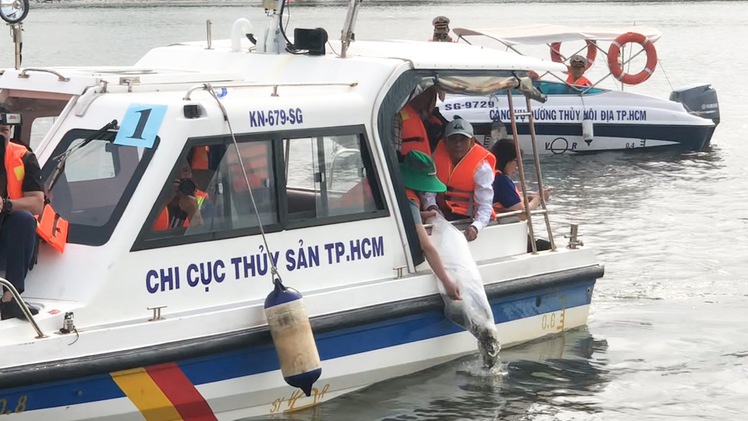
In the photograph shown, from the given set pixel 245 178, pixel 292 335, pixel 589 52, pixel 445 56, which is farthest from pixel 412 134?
pixel 589 52

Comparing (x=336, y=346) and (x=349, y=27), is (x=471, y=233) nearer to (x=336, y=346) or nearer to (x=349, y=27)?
(x=336, y=346)

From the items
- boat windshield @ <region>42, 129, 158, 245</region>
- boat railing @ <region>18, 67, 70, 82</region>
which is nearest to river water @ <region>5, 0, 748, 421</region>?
boat windshield @ <region>42, 129, 158, 245</region>

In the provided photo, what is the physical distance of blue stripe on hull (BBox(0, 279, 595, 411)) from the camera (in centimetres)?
624

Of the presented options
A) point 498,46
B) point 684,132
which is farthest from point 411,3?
point 684,132

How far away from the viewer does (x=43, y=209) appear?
6707 mm

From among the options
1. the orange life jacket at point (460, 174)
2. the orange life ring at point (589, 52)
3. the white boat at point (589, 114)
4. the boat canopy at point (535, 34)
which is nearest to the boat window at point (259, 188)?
the orange life jacket at point (460, 174)

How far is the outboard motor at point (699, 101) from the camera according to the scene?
2119 cm

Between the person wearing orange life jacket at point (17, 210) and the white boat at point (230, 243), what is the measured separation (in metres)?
0.18

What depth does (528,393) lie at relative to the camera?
834cm

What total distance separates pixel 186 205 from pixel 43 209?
78cm

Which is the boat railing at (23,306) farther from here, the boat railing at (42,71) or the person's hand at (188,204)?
the boat railing at (42,71)

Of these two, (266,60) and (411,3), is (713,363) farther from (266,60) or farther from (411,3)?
(411,3)

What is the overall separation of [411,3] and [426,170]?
76.1 meters

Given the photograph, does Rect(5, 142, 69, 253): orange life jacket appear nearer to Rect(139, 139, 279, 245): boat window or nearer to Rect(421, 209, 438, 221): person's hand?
Rect(139, 139, 279, 245): boat window
